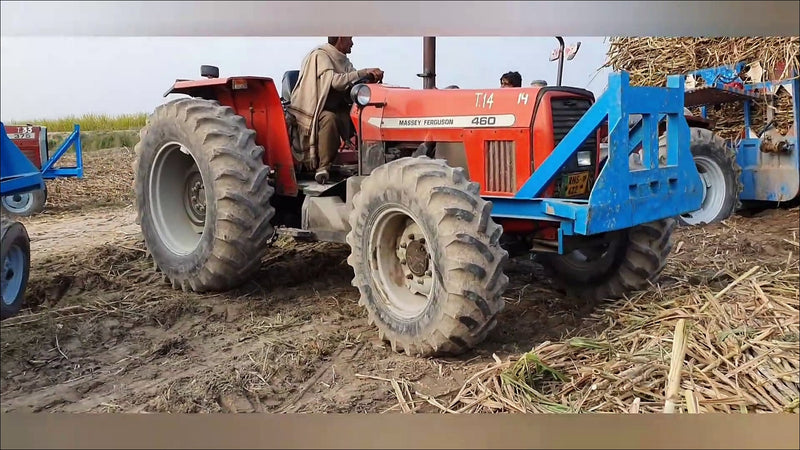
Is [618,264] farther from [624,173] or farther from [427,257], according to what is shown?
[427,257]

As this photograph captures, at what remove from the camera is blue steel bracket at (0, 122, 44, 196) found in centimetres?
341

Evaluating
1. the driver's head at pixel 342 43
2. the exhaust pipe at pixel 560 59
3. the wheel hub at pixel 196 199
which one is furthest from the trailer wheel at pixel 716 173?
the wheel hub at pixel 196 199

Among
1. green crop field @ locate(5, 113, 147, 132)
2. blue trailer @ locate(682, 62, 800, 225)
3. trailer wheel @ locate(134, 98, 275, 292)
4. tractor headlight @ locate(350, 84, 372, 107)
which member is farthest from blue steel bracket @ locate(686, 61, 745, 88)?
green crop field @ locate(5, 113, 147, 132)

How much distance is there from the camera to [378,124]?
3.62 m

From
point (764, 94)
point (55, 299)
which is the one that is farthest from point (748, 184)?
point (55, 299)

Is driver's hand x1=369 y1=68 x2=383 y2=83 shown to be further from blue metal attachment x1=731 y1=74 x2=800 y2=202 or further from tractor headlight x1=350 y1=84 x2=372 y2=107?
blue metal attachment x1=731 y1=74 x2=800 y2=202

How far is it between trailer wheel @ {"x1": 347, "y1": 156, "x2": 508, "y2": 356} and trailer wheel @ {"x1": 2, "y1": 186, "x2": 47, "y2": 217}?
5.66 feet

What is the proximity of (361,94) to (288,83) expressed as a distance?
893mm

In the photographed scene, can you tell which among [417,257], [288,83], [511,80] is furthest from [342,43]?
[417,257]

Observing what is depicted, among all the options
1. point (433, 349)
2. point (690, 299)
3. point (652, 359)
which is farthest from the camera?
point (690, 299)

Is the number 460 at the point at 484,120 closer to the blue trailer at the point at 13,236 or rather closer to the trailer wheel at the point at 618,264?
the trailer wheel at the point at 618,264

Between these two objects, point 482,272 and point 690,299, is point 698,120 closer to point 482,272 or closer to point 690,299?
point 690,299
